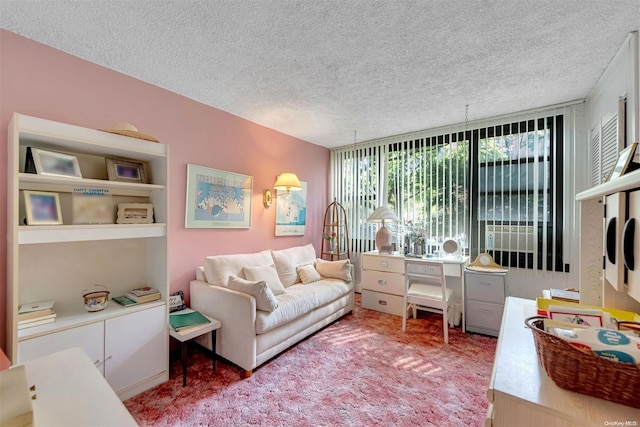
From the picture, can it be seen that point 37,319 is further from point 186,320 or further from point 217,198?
point 217,198

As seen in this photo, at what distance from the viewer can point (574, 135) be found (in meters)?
2.78

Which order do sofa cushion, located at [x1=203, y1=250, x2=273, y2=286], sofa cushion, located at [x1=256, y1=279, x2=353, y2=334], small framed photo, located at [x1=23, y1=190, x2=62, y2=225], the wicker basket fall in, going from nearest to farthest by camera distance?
the wicker basket
small framed photo, located at [x1=23, y1=190, x2=62, y2=225]
sofa cushion, located at [x1=256, y1=279, x2=353, y2=334]
sofa cushion, located at [x1=203, y1=250, x2=273, y2=286]

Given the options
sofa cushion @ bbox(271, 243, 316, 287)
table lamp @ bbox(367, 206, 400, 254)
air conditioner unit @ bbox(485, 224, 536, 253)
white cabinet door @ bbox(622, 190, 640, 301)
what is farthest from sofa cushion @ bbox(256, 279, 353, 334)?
white cabinet door @ bbox(622, 190, 640, 301)

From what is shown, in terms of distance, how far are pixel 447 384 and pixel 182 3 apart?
309 cm

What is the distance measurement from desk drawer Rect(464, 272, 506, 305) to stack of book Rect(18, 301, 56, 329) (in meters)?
3.55

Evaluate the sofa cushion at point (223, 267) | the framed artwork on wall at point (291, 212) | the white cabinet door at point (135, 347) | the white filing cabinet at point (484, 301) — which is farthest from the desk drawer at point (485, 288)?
the white cabinet door at point (135, 347)

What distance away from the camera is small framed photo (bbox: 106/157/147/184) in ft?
6.45

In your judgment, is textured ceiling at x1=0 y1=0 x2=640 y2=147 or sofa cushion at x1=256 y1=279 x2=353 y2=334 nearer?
textured ceiling at x1=0 y1=0 x2=640 y2=147

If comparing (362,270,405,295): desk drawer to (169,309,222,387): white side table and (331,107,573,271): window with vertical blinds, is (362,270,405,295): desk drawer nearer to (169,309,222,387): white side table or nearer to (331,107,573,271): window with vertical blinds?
(331,107,573,271): window with vertical blinds

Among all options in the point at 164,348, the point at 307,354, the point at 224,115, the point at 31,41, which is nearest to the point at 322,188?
the point at 224,115

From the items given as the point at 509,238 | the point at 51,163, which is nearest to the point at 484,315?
the point at 509,238

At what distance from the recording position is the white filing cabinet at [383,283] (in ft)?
11.2

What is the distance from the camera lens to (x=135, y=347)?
74.5 inches

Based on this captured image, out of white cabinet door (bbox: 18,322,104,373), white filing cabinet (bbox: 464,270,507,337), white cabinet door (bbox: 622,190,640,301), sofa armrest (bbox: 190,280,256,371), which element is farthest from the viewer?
white filing cabinet (bbox: 464,270,507,337)
